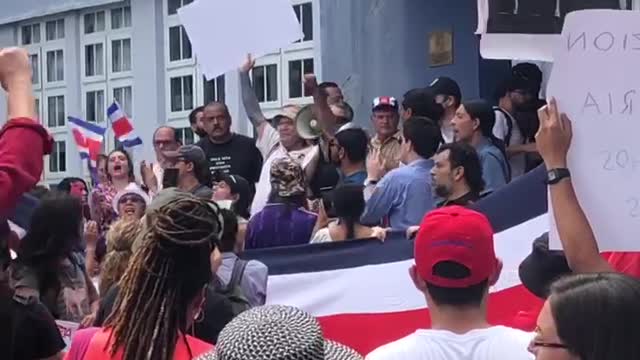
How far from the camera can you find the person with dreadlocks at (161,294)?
3113 millimetres

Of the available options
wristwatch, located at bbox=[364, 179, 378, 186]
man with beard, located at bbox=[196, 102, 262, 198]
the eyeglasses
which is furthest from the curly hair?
man with beard, located at bbox=[196, 102, 262, 198]

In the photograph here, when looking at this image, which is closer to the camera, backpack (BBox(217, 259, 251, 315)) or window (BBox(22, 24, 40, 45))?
backpack (BBox(217, 259, 251, 315))

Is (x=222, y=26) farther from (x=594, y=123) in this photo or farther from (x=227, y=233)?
(x=594, y=123)

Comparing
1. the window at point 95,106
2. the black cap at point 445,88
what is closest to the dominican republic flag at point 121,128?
the black cap at point 445,88

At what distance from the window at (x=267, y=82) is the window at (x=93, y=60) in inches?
157

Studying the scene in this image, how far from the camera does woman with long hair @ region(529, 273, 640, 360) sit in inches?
96.8

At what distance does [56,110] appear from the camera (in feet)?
77.3

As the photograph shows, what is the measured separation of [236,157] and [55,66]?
50.6 feet

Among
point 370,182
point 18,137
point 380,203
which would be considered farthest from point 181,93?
point 18,137

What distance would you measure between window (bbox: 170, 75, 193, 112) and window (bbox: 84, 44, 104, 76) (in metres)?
1.90

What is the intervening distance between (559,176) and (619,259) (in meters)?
0.61

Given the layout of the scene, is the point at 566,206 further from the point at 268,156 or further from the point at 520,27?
the point at 268,156

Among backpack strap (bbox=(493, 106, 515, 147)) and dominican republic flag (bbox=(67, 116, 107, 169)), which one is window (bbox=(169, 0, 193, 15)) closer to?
dominican republic flag (bbox=(67, 116, 107, 169))

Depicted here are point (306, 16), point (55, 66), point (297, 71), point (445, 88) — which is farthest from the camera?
point (55, 66)
